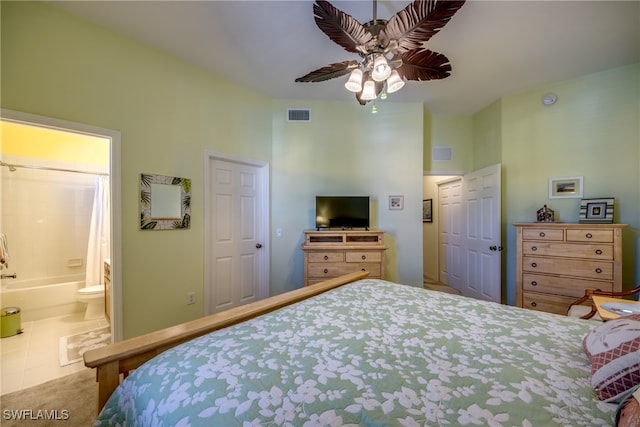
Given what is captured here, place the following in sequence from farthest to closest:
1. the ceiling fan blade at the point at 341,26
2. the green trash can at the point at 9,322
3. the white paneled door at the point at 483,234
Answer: the white paneled door at the point at 483,234 < the green trash can at the point at 9,322 < the ceiling fan blade at the point at 341,26

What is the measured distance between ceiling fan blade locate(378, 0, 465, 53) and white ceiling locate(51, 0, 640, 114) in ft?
1.70

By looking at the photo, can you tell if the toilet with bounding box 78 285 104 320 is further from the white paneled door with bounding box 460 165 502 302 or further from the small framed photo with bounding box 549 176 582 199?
the small framed photo with bounding box 549 176 582 199

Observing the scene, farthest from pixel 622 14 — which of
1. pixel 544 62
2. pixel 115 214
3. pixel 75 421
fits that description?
pixel 75 421

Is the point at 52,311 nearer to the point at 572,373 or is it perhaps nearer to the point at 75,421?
the point at 75,421

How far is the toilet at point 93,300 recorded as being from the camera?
3.06 m

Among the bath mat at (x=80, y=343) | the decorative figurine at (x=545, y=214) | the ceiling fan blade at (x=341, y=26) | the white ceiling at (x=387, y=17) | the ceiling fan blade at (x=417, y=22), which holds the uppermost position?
the white ceiling at (x=387, y=17)

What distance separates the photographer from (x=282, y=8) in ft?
6.38

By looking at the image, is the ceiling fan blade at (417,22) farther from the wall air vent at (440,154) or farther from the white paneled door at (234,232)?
the wall air vent at (440,154)

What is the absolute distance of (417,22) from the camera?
1454 millimetres

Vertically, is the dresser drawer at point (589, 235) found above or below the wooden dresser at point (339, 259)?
above

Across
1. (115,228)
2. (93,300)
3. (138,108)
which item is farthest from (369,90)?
(93,300)

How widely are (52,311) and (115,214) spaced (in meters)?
2.17

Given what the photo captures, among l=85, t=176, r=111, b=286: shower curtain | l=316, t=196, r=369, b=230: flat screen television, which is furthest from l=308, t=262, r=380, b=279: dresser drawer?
l=85, t=176, r=111, b=286: shower curtain

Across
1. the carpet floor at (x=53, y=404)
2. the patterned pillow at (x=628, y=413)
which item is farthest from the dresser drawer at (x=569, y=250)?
the carpet floor at (x=53, y=404)
